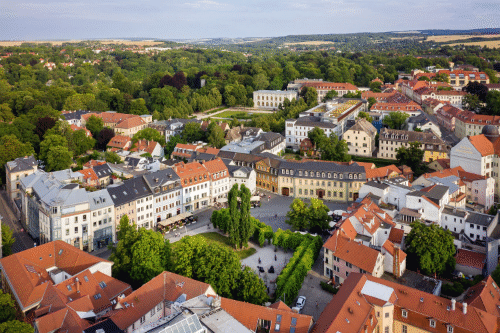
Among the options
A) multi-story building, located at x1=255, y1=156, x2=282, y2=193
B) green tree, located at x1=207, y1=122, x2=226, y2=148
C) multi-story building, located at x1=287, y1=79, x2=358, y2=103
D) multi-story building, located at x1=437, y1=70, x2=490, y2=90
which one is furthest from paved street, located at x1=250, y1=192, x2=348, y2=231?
multi-story building, located at x1=437, y1=70, x2=490, y2=90

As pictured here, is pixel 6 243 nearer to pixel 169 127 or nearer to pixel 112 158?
pixel 112 158

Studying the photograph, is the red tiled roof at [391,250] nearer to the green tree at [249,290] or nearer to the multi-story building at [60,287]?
the green tree at [249,290]


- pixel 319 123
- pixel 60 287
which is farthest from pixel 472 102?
pixel 60 287

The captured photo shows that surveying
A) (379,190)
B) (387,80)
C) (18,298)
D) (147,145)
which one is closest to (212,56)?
(387,80)

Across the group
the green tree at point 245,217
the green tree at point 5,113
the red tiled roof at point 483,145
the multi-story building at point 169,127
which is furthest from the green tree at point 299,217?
the green tree at point 5,113

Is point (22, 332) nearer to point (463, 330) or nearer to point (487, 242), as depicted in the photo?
point (463, 330)

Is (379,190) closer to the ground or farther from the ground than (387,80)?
closer to the ground
